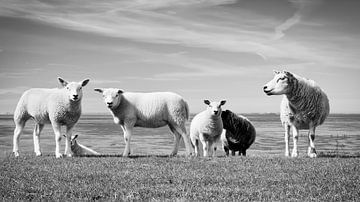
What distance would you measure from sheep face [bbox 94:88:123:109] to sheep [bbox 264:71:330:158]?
5481 millimetres

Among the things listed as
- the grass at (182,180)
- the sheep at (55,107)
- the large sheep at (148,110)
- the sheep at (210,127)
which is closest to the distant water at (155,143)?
the sheep at (55,107)

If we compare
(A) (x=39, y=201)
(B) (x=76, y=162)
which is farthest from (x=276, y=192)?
(B) (x=76, y=162)

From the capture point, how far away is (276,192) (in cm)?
782

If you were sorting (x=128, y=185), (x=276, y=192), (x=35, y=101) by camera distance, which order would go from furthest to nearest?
1. (x=35, y=101)
2. (x=128, y=185)
3. (x=276, y=192)

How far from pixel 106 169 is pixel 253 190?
15.1 ft

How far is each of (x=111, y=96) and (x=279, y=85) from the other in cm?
617

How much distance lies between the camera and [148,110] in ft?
50.5

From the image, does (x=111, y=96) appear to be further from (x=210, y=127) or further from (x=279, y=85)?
(x=279, y=85)

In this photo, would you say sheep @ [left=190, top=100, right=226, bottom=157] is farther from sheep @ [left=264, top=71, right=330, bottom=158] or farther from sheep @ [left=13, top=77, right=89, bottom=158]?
sheep @ [left=13, top=77, right=89, bottom=158]

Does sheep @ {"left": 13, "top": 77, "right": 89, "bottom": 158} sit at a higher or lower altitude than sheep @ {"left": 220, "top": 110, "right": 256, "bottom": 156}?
higher

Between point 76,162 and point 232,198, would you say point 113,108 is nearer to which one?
point 76,162

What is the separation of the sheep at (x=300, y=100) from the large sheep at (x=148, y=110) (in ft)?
11.6

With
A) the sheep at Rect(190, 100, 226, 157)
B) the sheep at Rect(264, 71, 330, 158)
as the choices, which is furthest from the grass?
the sheep at Rect(190, 100, 226, 157)

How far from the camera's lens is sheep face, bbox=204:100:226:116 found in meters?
15.6
